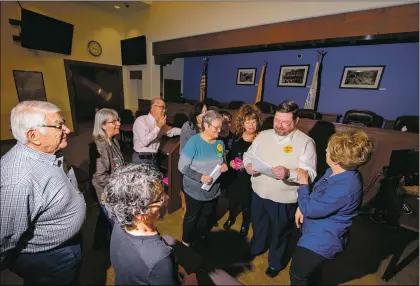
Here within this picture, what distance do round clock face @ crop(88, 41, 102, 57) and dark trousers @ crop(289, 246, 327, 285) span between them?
840 centimetres

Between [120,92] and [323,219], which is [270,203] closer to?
[323,219]

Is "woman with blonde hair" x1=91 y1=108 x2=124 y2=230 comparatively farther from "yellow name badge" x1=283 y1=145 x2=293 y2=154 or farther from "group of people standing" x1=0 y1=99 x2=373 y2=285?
"yellow name badge" x1=283 y1=145 x2=293 y2=154

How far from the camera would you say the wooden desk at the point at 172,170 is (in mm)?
2893

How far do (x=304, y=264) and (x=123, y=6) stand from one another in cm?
867

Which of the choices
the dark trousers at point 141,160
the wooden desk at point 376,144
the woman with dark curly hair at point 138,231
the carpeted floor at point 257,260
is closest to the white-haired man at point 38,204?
the woman with dark curly hair at point 138,231

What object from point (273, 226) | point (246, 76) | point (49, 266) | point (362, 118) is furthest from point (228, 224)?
point (246, 76)

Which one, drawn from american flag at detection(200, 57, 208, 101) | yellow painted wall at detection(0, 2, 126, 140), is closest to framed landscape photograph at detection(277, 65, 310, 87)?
american flag at detection(200, 57, 208, 101)

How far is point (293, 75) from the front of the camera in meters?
6.85

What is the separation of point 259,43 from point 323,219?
4469 millimetres

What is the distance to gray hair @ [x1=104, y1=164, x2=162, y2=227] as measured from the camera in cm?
95

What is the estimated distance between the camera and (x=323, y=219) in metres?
1.42

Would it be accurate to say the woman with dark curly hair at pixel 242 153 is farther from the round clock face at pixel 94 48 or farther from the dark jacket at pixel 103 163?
the round clock face at pixel 94 48

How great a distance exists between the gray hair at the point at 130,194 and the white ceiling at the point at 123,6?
7.56m

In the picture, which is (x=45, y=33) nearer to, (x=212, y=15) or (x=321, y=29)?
(x=212, y=15)
